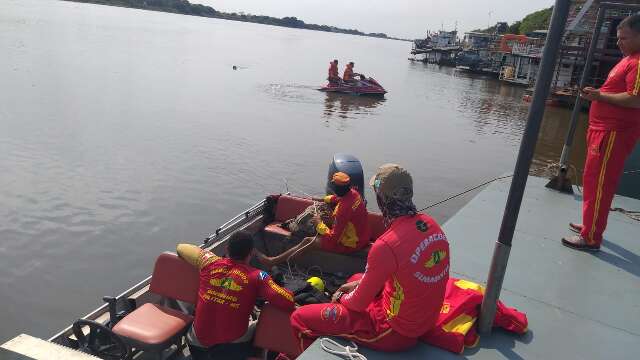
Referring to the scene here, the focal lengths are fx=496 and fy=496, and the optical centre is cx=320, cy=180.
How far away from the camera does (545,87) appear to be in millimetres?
2691

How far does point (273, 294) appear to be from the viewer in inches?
144

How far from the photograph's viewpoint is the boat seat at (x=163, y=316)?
12.5ft

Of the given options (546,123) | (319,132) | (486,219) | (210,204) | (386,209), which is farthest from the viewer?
(546,123)

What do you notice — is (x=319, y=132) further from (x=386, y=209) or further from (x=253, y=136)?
(x=386, y=209)

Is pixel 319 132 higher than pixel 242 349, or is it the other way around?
pixel 242 349

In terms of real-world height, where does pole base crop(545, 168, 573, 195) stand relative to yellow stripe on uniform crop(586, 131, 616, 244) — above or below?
below

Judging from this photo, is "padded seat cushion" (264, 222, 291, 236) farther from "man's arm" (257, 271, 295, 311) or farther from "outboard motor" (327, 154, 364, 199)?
"man's arm" (257, 271, 295, 311)

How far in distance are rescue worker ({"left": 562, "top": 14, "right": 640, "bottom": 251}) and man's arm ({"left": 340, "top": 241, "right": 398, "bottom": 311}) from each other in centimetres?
273

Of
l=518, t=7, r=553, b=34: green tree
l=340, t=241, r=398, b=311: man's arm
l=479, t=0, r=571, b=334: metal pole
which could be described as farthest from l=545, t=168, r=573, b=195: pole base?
l=518, t=7, r=553, b=34: green tree

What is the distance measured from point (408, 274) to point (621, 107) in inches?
110

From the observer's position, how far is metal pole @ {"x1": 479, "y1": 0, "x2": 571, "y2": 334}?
2633 millimetres

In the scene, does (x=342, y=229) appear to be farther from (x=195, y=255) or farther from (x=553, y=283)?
(x=553, y=283)

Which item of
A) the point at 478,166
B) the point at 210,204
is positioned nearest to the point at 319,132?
the point at 478,166

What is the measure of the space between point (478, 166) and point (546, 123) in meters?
13.2
